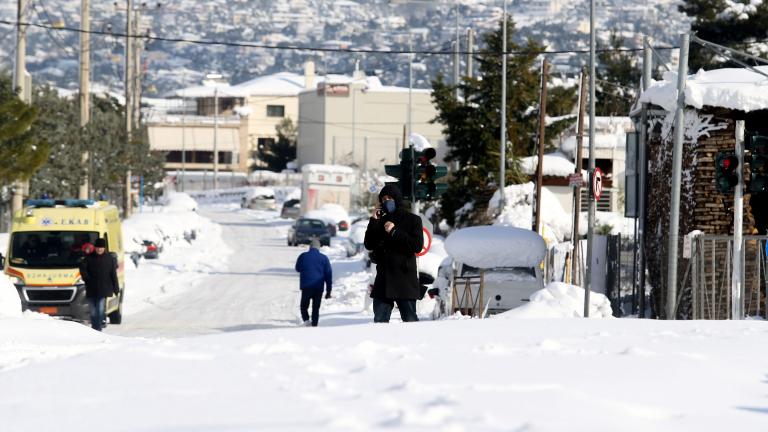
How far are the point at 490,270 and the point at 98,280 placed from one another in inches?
292

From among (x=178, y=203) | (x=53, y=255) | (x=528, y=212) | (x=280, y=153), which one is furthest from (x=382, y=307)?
(x=280, y=153)

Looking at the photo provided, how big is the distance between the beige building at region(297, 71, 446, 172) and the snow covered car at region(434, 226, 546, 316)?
105097mm

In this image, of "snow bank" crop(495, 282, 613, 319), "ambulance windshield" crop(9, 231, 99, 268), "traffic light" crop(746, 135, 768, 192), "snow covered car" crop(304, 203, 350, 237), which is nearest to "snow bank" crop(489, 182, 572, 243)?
"snow bank" crop(495, 282, 613, 319)

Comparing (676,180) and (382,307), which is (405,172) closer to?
(676,180)

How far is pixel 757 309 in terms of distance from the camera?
2423 centimetres

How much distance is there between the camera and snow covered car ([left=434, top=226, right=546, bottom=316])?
82.5 feet

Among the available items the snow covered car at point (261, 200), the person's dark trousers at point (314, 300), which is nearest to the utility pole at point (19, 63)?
the person's dark trousers at point (314, 300)

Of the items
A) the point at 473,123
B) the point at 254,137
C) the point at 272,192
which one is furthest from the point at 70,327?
the point at 254,137

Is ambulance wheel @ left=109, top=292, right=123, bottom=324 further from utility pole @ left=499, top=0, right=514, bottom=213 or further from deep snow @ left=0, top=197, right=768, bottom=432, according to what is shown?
utility pole @ left=499, top=0, right=514, bottom=213

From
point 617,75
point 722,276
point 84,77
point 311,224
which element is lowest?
point 311,224

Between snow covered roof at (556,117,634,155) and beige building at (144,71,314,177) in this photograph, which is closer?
snow covered roof at (556,117,634,155)

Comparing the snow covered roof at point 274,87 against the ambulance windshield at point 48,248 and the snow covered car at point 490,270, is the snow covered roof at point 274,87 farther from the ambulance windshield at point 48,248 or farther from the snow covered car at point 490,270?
the snow covered car at point 490,270

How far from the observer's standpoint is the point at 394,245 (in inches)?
594

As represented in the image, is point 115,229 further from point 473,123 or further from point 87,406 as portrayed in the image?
point 473,123
